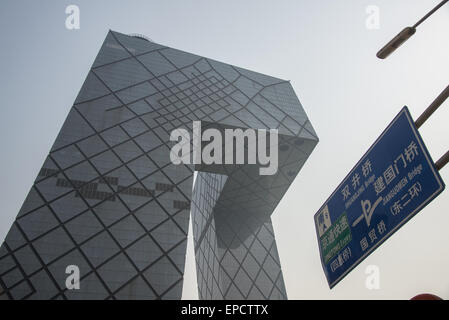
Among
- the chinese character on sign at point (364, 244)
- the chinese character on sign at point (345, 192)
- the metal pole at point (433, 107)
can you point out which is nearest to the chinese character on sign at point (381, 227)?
the chinese character on sign at point (364, 244)

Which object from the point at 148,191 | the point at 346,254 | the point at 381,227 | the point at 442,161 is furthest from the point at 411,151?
the point at 148,191

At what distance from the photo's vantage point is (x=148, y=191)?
20625 millimetres

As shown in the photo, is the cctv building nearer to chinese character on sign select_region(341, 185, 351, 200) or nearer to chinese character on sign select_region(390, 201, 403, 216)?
chinese character on sign select_region(341, 185, 351, 200)

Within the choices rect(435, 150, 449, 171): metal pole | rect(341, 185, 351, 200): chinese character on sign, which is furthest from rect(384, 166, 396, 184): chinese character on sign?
rect(341, 185, 351, 200): chinese character on sign

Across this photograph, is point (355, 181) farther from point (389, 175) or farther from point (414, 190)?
point (414, 190)

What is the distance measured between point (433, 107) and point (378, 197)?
47.3 inches

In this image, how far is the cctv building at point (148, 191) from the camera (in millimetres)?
16781

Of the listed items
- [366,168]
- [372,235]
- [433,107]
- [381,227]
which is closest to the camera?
[433,107]

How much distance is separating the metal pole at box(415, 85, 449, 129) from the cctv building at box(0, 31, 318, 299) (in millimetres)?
16234

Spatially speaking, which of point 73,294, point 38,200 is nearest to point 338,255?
point 73,294

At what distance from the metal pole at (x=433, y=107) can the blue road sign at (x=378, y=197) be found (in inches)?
3.1

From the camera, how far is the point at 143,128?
941 inches

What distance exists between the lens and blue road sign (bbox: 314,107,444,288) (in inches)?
133

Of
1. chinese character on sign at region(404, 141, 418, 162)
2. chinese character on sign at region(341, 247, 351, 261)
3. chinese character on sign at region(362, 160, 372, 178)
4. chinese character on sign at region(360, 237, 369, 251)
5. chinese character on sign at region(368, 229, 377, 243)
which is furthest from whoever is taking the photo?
chinese character on sign at region(341, 247, 351, 261)
